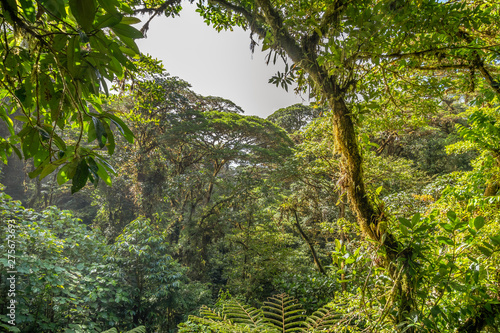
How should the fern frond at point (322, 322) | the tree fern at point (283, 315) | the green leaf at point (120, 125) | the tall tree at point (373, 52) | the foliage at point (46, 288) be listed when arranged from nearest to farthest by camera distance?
1. the green leaf at point (120, 125)
2. the tall tree at point (373, 52)
3. the fern frond at point (322, 322)
4. the tree fern at point (283, 315)
5. the foliage at point (46, 288)

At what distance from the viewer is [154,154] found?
6992 mm

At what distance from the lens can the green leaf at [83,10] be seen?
0.42 m

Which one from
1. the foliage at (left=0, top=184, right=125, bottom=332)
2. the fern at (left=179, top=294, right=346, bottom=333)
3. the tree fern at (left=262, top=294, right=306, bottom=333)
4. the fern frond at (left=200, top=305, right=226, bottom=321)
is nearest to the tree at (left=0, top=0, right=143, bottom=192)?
the fern at (left=179, top=294, right=346, bottom=333)

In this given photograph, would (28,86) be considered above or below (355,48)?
below

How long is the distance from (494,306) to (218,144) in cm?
689

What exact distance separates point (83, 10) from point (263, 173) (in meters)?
6.39

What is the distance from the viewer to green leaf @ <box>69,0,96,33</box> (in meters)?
0.42

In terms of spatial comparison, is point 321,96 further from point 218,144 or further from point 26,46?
point 218,144

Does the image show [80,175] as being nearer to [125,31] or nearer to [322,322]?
[125,31]

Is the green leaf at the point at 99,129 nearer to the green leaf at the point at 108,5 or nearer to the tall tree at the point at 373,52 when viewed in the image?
the green leaf at the point at 108,5

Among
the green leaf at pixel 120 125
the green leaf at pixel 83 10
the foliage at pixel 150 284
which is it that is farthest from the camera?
the foliage at pixel 150 284

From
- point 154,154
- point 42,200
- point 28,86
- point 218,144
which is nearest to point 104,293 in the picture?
point 28,86

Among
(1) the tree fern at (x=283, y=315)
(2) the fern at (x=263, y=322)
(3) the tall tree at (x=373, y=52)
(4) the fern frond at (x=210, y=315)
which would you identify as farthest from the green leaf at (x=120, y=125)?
(4) the fern frond at (x=210, y=315)

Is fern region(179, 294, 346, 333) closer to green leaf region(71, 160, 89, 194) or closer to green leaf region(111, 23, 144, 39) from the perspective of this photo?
green leaf region(71, 160, 89, 194)
